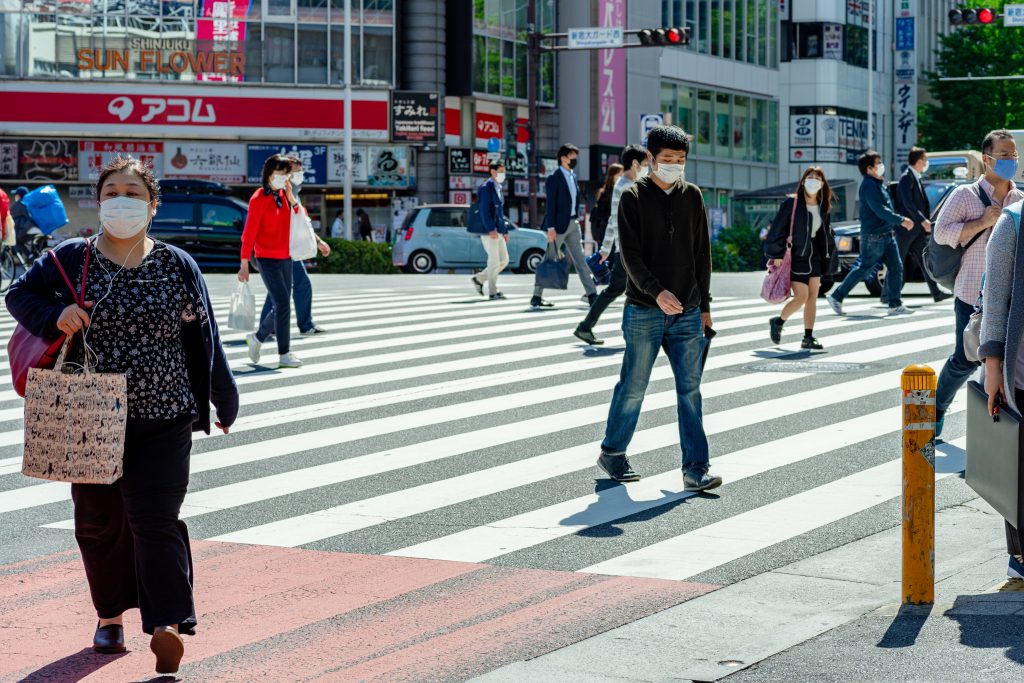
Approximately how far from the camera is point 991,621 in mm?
5293

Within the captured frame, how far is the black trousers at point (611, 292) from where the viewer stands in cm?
1430

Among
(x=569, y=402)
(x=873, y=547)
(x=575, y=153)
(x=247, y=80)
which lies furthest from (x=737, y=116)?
(x=873, y=547)

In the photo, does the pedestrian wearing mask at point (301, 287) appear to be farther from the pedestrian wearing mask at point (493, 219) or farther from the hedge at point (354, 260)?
the hedge at point (354, 260)

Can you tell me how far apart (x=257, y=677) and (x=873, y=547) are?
283cm

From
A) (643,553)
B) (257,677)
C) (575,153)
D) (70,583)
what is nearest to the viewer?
(257,677)

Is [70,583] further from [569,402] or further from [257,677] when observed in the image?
[569,402]

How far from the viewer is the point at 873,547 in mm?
6617

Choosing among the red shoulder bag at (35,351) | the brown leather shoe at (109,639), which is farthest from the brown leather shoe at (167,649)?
the red shoulder bag at (35,351)

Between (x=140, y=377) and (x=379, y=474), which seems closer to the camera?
(x=140, y=377)

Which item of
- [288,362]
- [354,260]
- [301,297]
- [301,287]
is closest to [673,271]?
[288,362]

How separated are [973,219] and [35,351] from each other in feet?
17.3

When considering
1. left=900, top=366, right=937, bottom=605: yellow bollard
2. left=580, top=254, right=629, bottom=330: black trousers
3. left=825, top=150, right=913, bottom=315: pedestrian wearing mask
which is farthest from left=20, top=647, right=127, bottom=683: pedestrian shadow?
left=825, top=150, right=913, bottom=315: pedestrian wearing mask

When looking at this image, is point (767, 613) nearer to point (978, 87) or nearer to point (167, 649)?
point (167, 649)

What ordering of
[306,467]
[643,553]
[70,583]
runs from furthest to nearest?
[306,467], [643,553], [70,583]
